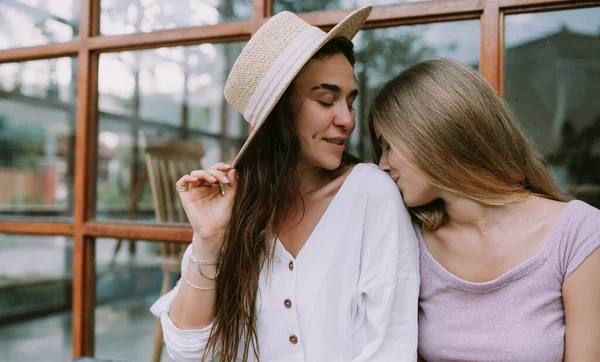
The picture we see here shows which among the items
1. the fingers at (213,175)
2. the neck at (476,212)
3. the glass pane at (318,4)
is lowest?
the neck at (476,212)

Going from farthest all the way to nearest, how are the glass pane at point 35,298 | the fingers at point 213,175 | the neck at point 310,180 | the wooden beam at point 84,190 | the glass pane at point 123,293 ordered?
the glass pane at point 35,298 → the glass pane at point 123,293 → the wooden beam at point 84,190 → the neck at point 310,180 → the fingers at point 213,175

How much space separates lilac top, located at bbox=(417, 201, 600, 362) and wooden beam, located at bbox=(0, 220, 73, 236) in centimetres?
124

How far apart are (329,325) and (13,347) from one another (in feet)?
5.16

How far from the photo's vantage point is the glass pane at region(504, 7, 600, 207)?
137 centimetres

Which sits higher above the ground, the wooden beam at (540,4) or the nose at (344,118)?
the wooden beam at (540,4)

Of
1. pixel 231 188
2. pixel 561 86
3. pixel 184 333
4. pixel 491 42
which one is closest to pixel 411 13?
pixel 491 42

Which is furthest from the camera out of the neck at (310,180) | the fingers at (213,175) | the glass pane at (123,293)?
the glass pane at (123,293)

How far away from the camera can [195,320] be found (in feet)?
3.88

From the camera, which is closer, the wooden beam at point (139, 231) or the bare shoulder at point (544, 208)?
the bare shoulder at point (544, 208)

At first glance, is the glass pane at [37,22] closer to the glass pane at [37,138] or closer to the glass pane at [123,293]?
the glass pane at [37,138]

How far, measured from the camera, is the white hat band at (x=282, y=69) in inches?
41.2

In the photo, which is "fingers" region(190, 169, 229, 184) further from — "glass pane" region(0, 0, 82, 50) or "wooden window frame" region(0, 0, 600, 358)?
"glass pane" region(0, 0, 82, 50)

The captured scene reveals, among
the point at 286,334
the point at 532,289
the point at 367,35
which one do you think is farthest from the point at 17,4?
the point at 532,289

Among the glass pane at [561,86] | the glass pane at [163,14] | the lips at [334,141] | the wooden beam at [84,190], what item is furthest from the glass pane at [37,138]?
the glass pane at [561,86]
